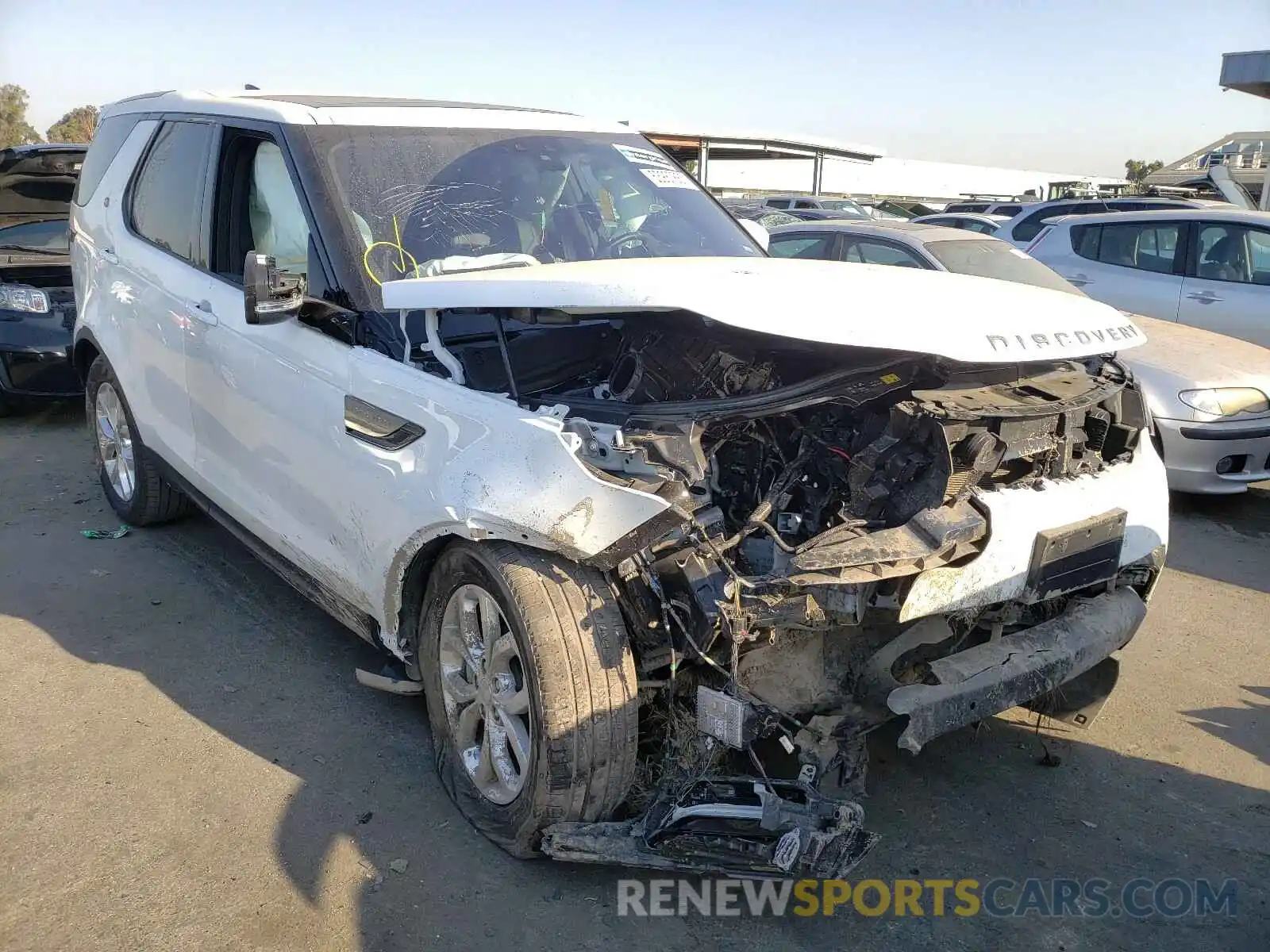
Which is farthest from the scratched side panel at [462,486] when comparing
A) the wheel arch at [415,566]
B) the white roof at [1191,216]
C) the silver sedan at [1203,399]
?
the white roof at [1191,216]

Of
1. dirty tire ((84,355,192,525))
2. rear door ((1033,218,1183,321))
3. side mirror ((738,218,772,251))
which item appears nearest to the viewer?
side mirror ((738,218,772,251))

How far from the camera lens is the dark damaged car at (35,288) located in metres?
6.90

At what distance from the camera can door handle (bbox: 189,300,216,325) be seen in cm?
380

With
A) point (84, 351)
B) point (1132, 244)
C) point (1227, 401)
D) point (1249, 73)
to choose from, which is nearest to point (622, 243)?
point (84, 351)

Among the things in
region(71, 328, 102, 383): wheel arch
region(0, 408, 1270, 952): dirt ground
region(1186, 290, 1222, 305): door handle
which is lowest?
region(0, 408, 1270, 952): dirt ground

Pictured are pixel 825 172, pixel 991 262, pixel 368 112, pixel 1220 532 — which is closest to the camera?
pixel 368 112

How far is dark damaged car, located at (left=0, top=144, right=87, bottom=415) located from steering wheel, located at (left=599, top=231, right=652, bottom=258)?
4.89 m

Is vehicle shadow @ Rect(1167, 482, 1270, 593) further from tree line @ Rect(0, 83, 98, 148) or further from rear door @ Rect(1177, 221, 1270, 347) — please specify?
tree line @ Rect(0, 83, 98, 148)

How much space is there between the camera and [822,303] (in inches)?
107

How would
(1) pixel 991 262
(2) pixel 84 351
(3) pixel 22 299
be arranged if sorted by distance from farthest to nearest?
(3) pixel 22 299, (1) pixel 991 262, (2) pixel 84 351

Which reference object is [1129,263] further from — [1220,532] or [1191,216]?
[1220,532]

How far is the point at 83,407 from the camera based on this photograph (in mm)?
8023

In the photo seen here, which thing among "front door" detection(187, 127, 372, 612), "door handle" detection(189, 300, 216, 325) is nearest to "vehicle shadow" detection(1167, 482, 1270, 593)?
"front door" detection(187, 127, 372, 612)

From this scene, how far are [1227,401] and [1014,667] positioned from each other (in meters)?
3.69
